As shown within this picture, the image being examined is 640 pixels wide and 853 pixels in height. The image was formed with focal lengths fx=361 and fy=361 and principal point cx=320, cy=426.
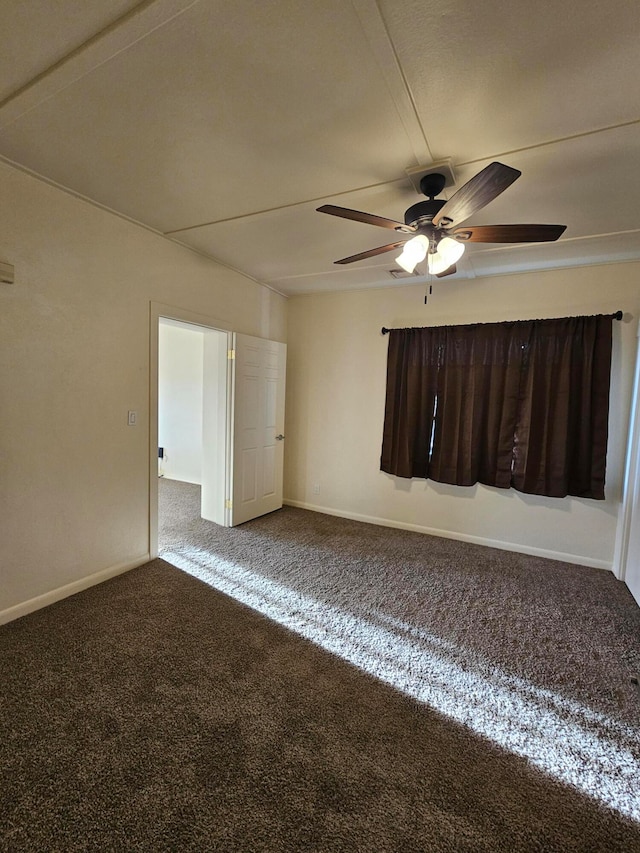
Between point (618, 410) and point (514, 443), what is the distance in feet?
2.74

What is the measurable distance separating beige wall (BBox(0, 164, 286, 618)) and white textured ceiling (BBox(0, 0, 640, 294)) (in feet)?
1.01

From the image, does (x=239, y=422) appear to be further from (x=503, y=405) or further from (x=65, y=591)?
(x=503, y=405)

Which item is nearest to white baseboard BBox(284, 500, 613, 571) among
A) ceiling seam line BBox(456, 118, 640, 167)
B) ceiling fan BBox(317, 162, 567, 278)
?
ceiling fan BBox(317, 162, 567, 278)

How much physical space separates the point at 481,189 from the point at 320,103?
769mm

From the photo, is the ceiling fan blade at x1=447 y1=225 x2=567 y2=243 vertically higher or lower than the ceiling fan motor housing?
lower

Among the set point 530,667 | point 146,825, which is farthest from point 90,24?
point 530,667

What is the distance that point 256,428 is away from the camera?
3.99 meters

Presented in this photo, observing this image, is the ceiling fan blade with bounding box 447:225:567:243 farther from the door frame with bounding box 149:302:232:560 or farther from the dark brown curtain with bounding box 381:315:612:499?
the door frame with bounding box 149:302:232:560

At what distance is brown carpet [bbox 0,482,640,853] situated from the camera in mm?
1201

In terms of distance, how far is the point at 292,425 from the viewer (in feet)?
15.2

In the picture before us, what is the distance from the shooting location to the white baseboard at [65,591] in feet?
7.13

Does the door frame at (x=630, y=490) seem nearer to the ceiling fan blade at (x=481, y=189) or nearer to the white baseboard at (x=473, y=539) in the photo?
the white baseboard at (x=473, y=539)

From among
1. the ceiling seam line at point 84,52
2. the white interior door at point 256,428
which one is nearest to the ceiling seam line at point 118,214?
the ceiling seam line at point 84,52

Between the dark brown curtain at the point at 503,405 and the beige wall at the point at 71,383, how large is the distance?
7.96 ft
